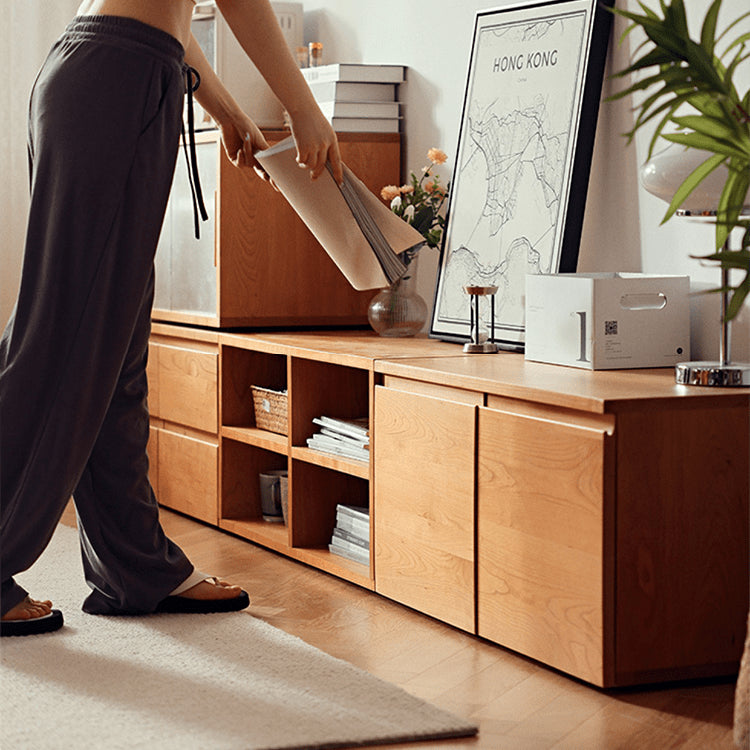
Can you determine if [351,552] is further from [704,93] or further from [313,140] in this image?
[704,93]

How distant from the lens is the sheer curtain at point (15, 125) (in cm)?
398

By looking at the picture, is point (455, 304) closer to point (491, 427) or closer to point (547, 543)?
point (491, 427)

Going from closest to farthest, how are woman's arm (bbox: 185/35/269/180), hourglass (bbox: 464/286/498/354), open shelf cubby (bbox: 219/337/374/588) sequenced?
woman's arm (bbox: 185/35/269/180) → hourglass (bbox: 464/286/498/354) → open shelf cubby (bbox: 219/337/374/588)

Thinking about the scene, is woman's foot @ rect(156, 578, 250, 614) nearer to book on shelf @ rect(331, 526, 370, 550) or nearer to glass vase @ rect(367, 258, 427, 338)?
book on shelf @ rect(331, 526, 370, 550)

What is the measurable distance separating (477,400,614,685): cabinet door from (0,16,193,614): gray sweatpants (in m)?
0.65

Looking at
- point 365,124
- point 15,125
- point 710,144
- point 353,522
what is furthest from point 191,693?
point 15,125

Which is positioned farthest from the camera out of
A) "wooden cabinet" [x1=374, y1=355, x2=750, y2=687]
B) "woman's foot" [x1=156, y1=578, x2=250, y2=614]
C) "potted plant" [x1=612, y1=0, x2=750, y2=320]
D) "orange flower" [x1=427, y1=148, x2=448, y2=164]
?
"orange flower" [x1=427, y1=148, x2=448, y2=164]

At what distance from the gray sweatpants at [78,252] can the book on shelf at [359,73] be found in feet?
3.44

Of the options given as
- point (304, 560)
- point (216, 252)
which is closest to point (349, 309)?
point (216, 252)

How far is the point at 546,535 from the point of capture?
1.99 m

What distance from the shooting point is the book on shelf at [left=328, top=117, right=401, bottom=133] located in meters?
3.18

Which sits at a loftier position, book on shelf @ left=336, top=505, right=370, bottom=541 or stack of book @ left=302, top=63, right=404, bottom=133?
stack of book @ left=302, top=63, right=404, bottom=133

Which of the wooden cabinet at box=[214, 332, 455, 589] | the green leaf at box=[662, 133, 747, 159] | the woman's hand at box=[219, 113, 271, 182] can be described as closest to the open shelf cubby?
the wooden cabinet at box=[214, 332, 455, 589]

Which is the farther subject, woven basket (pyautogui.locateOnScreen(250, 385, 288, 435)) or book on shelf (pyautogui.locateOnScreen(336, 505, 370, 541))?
woven basket (pyautogui.locateOnScreen(250, 385, 288, 435))
